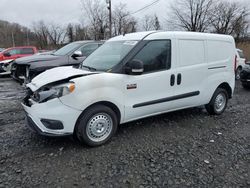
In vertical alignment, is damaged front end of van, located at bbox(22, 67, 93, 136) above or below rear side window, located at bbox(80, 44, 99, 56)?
below

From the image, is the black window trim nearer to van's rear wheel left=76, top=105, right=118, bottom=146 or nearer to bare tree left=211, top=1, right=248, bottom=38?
van's rear wheel left=76, top=105, right=118, bottom=146

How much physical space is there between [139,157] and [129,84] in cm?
114

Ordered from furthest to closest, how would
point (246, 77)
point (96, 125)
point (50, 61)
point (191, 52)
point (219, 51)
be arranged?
point (246, 77) < point (50, 61) < point (219, 51) < point (191, 52) < point (96, 125)

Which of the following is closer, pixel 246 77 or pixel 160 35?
pixel 160 35

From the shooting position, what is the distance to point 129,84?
3.41 metres

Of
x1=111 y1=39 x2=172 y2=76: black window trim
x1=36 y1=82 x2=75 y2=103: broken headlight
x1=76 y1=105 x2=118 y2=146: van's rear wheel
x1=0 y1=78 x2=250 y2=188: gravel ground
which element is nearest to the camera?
x1=0 y1=78 x2=250 y2=188: gravel ground

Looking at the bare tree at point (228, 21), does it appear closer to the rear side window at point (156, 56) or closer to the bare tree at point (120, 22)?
the bare tree at point (120, 22)

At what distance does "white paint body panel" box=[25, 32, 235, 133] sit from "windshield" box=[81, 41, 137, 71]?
208 millimetres

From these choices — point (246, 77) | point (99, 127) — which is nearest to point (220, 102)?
point (99, 127)

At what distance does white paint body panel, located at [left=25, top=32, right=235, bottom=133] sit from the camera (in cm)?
300

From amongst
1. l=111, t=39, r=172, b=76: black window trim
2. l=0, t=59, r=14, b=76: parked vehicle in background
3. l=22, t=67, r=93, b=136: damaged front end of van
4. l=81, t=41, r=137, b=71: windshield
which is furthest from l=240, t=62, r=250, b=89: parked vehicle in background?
l=0, t=59, r=14, b=76: parked vehicle in background

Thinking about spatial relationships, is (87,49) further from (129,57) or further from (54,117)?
(54,117)

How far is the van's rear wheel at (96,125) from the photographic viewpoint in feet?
10.2

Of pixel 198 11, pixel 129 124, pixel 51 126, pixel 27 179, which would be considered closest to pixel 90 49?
pixel 129 124
